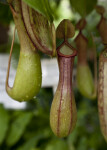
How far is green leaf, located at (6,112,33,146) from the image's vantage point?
134 cm

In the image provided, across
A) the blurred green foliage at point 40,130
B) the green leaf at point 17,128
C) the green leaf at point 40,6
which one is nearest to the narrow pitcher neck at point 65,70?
the green leaf at point 40,6

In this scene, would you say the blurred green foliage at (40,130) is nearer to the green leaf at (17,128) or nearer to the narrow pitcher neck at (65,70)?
the green leaf at (17,128)

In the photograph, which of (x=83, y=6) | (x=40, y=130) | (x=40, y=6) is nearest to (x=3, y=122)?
(x=40, y=130)

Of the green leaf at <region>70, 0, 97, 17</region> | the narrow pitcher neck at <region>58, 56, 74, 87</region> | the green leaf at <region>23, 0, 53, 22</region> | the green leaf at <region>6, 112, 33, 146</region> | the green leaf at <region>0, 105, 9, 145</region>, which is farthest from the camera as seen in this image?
the green leaf at <region>6, 112, 33, 146</region>

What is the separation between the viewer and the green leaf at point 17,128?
4.41 ft

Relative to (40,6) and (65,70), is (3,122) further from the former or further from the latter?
(40,6)

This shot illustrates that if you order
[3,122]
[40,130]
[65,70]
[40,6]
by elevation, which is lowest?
[40,130]

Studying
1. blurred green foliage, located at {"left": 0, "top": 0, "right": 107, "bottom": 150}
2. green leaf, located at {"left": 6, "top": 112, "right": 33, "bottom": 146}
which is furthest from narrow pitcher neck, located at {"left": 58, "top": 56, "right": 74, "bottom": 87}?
green leaf, located at {"left": 6, "top": 112, "right": 33, "bottom": 146}

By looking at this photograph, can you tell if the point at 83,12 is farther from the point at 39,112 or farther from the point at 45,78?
the point at 39,112

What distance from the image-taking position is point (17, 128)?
4.46ft

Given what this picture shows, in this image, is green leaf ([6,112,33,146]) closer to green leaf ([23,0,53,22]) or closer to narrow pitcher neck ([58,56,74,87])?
narrow pitcher neck ([58,56,74,87])

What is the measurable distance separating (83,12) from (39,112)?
2.46ft

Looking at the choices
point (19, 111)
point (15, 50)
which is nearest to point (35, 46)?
point (15, 50)

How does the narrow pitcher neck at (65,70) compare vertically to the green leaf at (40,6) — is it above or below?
below
